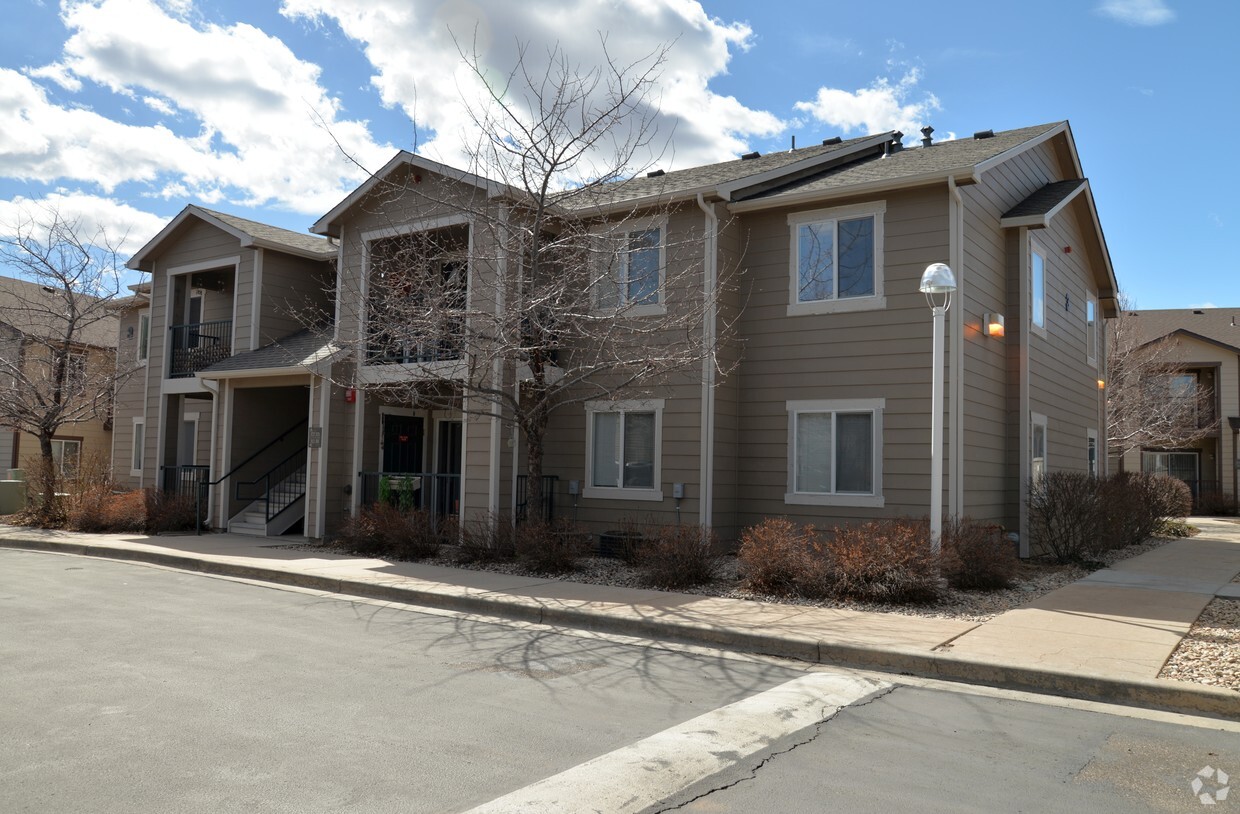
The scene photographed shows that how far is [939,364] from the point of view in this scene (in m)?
10.9

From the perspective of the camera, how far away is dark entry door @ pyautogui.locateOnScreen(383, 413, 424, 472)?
62.0ft

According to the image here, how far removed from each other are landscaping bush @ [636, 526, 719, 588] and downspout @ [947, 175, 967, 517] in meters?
3.76

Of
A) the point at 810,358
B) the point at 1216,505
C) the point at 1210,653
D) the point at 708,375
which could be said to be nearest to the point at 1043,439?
the point at 810,358

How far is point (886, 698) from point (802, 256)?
924 cm

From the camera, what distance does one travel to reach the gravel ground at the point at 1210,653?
7.15 m

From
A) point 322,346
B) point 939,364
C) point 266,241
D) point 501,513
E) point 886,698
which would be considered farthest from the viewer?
point 266,241

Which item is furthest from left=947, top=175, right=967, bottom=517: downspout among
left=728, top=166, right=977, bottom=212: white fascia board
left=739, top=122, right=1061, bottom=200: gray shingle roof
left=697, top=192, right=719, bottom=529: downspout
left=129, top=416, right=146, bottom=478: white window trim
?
left=129, top=416, right=146, bottom=478: white window trim

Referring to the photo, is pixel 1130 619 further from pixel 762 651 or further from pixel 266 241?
pixel 266 241

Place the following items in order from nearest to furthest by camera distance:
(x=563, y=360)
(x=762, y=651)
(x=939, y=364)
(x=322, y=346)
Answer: (x=762, y=651)
(x=939, y=364)
(x=563, y=360)
(x=322, y=346)

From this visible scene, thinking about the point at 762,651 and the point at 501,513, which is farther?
the point at 501,513

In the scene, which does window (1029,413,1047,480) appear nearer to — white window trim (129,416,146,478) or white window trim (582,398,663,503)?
white window trim (582,398,663,503)

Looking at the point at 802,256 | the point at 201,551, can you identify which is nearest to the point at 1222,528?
the point at 802,256

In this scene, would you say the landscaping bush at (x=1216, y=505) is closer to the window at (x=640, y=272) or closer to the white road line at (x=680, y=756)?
the window at (x=640, y=272)

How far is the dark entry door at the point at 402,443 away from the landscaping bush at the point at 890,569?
1079cm
